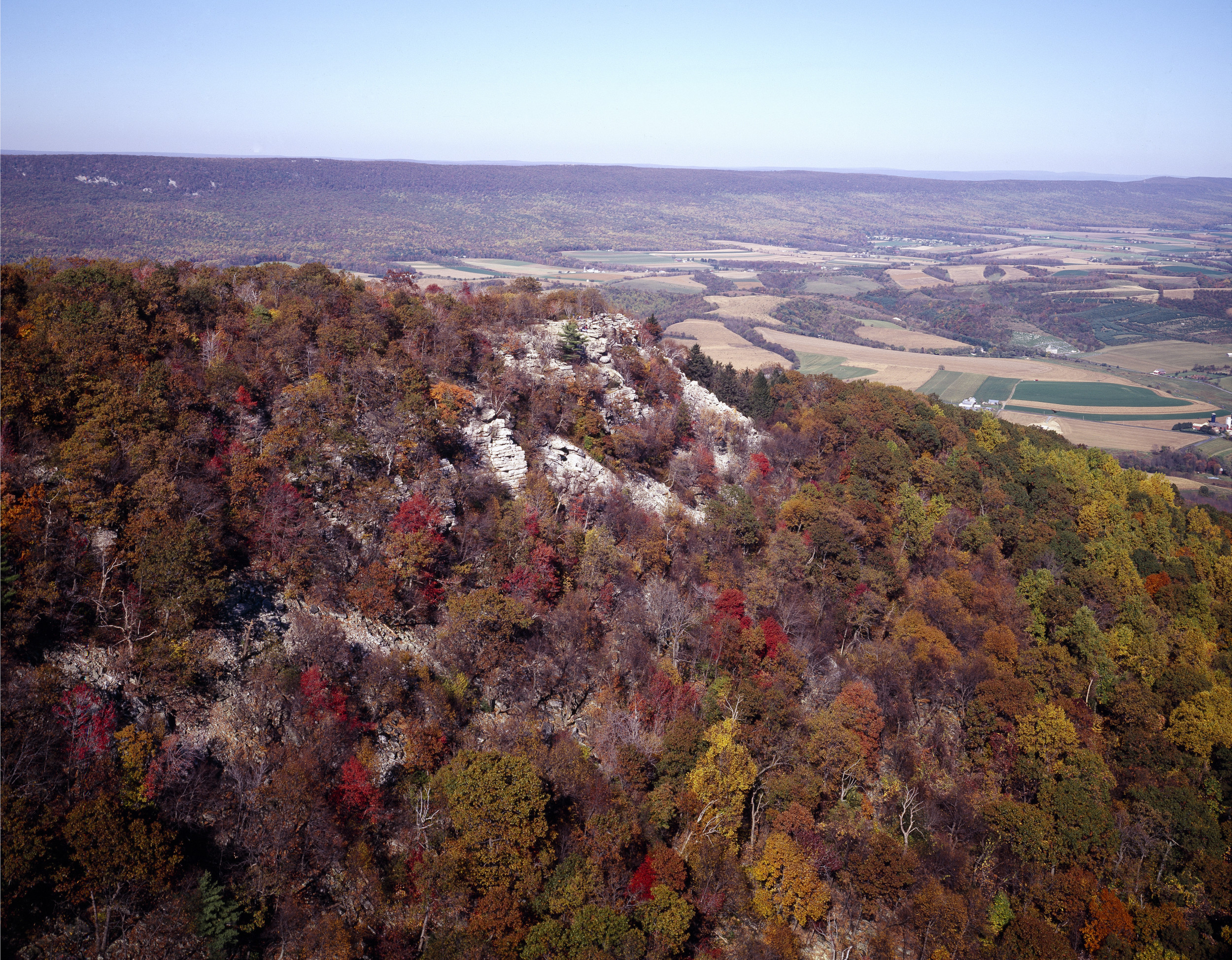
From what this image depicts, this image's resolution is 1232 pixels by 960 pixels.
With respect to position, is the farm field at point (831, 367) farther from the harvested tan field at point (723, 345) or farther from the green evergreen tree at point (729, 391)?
the green evergreen tree at point (729, 391)

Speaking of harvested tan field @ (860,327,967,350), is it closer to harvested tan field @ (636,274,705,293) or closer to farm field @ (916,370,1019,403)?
farm field @ (916,370,1019,403)

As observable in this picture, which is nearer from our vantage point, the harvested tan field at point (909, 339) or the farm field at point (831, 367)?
the farm field at point (831, 367)

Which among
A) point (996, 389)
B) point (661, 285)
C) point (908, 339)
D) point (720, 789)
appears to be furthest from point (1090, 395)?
point (720, 789)

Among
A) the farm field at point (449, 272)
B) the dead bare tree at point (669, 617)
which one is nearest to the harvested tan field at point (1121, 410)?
the dead bare tree at point (669, 617)

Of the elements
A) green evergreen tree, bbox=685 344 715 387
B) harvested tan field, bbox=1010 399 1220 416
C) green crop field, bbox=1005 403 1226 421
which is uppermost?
green evergreen tree, bbox=685 344 715 387

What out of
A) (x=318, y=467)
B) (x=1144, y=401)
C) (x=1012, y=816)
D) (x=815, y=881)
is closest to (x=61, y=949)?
(x=318, y=467)

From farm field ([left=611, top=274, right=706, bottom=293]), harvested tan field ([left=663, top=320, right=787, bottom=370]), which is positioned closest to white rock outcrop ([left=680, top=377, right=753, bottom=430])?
harvested tan field ([left=663, top=320, right=787, bottom=370])
